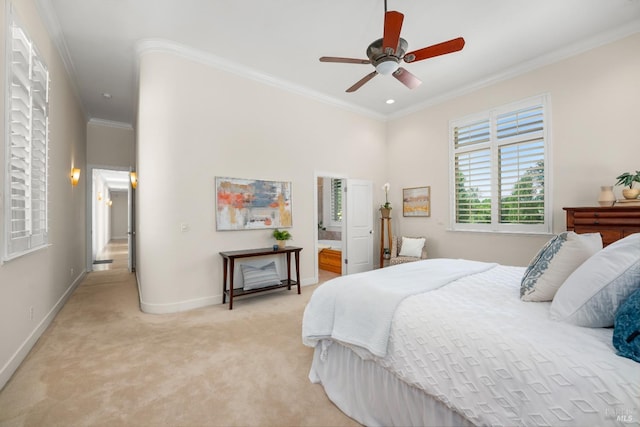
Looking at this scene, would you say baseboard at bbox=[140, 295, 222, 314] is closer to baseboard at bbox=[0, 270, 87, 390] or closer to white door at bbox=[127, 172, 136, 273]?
baseboard at bbox=[0, 270, 87, 390]

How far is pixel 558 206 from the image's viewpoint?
3.86 meters

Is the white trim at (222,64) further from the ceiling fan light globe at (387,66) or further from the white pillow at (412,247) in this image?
the white pillow at (412,247)

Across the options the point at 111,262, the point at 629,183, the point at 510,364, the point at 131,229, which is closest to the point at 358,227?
the point at 629,183

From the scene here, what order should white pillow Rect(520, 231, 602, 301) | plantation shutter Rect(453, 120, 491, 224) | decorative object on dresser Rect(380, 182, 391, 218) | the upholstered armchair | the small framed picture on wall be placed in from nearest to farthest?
white pillow Rect(520, 231, 602, 301), plantation shutter Rect(453, 120, 491, 224), the upholstered armchair, the small framed picture on wall, decorative object on dresser Rect(380, 182, 391, 218)

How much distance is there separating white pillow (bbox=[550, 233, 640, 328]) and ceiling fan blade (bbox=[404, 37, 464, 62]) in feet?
6.30

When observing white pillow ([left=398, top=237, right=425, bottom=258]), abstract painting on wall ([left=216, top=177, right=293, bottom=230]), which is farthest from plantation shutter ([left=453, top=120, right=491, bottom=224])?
abstract painting on wall ([left=216, top=177, right=293, bottom=230])

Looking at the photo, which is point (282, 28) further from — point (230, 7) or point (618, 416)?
point (618, 416)

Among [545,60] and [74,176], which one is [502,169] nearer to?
[545,60]

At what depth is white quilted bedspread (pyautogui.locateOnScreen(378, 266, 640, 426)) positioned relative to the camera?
2.94 ft

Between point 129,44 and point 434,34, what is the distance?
374 cm

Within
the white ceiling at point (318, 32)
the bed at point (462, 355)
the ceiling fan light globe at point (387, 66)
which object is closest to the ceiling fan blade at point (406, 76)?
the ceiling fan light globe at point (387, 66)

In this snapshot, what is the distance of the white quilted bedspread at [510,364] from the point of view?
2.94 ft

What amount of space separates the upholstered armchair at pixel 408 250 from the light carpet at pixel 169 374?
2.29 metres

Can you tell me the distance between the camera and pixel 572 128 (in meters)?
3.77
